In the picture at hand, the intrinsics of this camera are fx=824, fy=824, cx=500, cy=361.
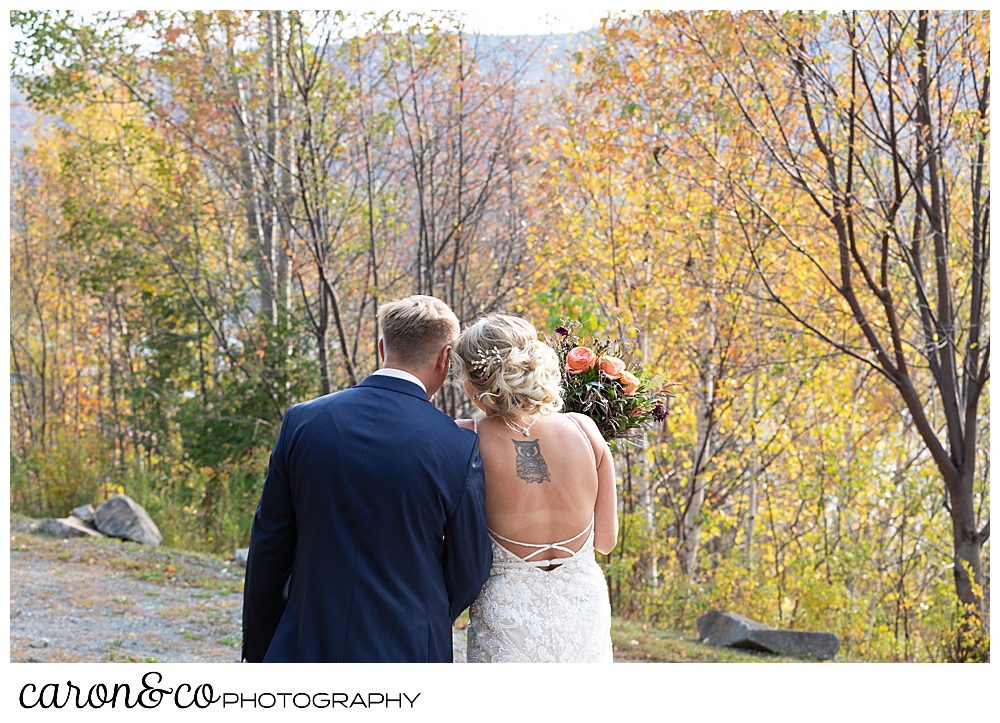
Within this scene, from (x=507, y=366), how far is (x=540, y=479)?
12.1 inches

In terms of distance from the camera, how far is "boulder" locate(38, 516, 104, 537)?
7.26 m

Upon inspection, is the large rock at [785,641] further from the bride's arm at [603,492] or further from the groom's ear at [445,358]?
the groom's ear at [445,358]

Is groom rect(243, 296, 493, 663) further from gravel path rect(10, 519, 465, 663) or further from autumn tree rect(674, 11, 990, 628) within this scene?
autumn tree rect(674, 11, 990, 628)

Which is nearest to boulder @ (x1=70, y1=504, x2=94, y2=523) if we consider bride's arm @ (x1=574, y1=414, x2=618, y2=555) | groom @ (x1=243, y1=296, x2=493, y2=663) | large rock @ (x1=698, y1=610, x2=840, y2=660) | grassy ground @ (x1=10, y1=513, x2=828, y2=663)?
grassy ground @ (x1=10, y1=513, x2=828, y2=663)

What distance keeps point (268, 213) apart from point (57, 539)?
11.3ft

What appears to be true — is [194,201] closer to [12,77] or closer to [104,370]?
[12,77]

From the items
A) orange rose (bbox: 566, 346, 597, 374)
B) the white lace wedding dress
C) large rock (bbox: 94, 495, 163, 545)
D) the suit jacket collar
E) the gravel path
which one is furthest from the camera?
large rock (bbox: 94, 495, 163, 545)

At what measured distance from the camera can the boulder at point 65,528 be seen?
7258mm

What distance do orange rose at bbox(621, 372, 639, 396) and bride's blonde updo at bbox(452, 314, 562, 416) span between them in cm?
39

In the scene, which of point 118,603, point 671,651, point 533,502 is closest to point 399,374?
point 533,502

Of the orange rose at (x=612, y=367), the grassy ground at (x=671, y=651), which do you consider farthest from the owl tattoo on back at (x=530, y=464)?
the grassy ground at (x=671, y=651)
